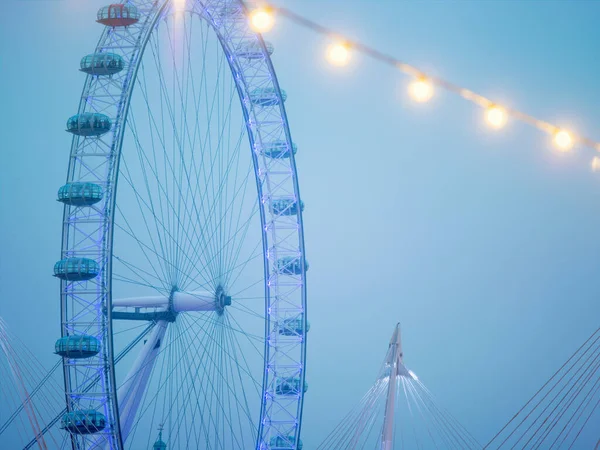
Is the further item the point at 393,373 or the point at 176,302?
the point at 176,302

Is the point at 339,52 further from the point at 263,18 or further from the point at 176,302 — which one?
the point at 176,302

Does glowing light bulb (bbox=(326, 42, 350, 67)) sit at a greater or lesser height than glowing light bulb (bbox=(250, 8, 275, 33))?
greater

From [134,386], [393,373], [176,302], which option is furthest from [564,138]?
[134,386]

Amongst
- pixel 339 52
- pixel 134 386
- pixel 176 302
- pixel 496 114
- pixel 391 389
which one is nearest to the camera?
pixel 339 52

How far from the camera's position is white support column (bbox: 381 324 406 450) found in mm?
14297

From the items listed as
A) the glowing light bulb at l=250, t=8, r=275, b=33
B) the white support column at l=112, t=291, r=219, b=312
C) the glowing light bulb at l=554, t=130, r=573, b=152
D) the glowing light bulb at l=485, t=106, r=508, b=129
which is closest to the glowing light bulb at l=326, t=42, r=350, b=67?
the glowing light bulb at l=250, t=8, r=275, b=33

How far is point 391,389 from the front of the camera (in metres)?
14.9

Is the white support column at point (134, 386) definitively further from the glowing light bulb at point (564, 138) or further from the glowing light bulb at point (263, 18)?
the glowing light bulb at point (564, 138)

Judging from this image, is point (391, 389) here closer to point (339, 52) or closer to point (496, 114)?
point (496, 114)

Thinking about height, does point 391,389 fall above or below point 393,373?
below

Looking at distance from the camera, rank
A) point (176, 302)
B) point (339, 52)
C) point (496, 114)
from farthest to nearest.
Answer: point (176, 302) → point (496, 114) → point (339, 52)

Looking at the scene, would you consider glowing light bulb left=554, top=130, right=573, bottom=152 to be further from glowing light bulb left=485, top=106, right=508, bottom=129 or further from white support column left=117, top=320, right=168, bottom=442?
white support column left=117, top=320, right=168, bottom=442

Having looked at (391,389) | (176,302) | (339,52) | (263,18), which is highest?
(176,302)

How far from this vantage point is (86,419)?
14750mm
